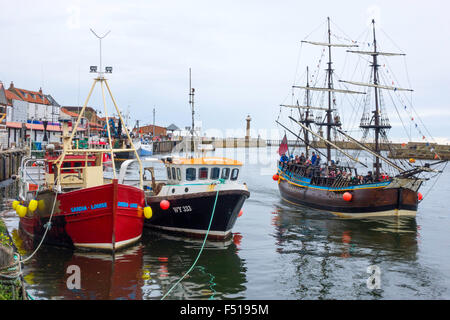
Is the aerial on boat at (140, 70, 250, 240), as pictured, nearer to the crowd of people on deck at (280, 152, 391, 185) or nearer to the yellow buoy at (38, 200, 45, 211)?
the yellow buoy at (38, 200, 45, 211)

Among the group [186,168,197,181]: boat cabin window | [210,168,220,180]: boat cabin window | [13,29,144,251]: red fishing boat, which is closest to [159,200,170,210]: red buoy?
[13,29,144,251]: red fishing boat

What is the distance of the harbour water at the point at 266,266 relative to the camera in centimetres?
1570

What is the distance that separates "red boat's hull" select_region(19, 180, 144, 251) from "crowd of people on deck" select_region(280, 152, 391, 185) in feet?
65.8

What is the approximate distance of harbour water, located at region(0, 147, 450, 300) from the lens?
618 inches

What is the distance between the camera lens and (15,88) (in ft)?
299

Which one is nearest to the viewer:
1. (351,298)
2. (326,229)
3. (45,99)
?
(351,298)

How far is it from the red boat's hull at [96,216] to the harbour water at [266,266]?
24.1 inches

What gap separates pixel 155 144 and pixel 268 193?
8780 cm

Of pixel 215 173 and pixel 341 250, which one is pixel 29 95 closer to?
pixel 215 173

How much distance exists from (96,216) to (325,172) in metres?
24.2

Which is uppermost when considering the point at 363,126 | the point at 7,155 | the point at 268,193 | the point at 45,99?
the point at 45,99

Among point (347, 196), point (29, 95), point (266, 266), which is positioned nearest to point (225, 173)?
point (266, 266)
